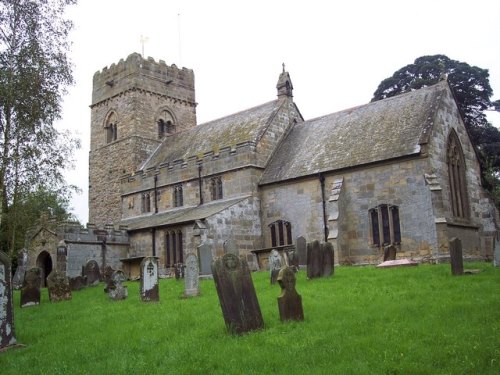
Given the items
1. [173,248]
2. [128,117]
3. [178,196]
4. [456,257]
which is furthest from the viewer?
[128,117]

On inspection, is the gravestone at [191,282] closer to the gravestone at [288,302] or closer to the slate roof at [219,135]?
the gravestone at [288,302]

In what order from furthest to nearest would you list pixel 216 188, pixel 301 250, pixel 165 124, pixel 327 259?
pixel 165 124, pixel 216 188, pixel 301 250, pixel 327 259

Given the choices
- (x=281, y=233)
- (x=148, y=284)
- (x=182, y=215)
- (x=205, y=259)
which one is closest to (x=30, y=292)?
(x=148, y=284)

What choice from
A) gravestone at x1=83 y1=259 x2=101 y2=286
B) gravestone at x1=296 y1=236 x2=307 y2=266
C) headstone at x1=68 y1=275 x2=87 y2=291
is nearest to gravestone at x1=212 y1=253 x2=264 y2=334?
gravestone at x1=296 y1=236 x2=307 y2=266

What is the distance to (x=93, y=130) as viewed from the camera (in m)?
44.6

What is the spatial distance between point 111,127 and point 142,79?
469 centimetres

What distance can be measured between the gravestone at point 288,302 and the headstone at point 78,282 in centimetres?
1440

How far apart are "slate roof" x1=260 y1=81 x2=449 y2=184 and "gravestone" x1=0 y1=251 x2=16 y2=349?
17.2 meters

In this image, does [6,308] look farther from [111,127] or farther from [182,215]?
[111,127]

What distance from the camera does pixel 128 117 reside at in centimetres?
4138

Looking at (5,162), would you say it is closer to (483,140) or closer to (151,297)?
(151,297)

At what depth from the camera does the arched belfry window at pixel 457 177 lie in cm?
2558

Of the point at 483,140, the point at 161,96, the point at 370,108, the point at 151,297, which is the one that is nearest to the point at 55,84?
the point at 151,297

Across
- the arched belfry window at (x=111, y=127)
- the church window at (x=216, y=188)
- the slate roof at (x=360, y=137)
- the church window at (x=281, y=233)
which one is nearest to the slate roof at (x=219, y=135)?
the church window at (x=216, y=188)
